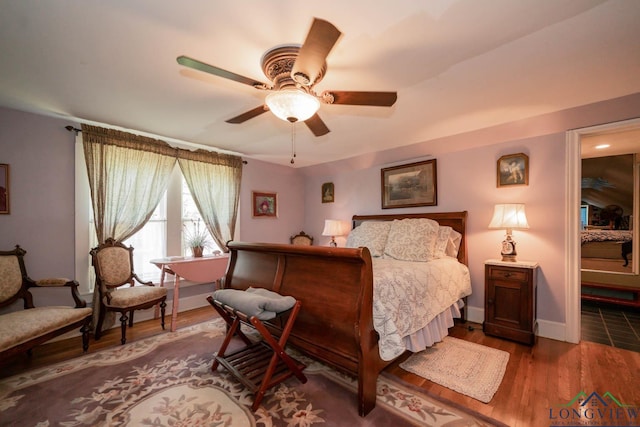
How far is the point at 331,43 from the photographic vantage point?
1.15m

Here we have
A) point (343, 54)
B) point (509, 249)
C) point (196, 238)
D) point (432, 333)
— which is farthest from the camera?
point (196, 238)

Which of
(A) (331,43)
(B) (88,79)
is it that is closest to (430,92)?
(A) (331,43)

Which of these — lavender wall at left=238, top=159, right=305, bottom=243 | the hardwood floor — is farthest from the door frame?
lavender wall at left=238, top=159, right=305, bottom=243

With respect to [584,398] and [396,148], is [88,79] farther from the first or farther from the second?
[584,398]

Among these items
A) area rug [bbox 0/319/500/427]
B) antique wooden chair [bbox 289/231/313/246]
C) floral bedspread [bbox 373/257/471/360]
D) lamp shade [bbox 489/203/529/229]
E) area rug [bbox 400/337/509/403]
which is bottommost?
area rug [bbox 0/319/500/427]

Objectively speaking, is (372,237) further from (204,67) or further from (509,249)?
(204,67)

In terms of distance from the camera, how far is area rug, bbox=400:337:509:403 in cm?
181

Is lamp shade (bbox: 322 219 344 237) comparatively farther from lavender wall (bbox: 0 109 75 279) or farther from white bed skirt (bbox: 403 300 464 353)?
lavender wall (bbox: 0 109 75 279)

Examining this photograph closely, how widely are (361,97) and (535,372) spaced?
2414mm

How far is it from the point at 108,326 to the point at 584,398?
4073 mm

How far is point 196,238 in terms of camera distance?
3.43 meters

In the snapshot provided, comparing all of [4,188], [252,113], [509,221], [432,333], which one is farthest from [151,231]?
[509,221]

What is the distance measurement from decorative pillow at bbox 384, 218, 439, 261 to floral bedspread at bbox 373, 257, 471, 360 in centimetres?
15

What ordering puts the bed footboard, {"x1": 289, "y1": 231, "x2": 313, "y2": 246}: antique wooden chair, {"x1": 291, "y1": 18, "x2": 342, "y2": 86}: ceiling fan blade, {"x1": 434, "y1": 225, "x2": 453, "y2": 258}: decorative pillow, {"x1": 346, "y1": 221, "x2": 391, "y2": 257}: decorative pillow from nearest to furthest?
{"x1": 291, "y1": 18, "x2": 342, "y2": 86}: ceiling fan blade
the bed footboard
{"x1": 434, "y1": 225, "x2": 453, "y2": 258}: decorative pillow
{"x1": 346, "y1": 221, "x2": 391, "y2": 257}: decorative pillow
{"x1": 289, "y1": 231, "x2": 313, "y2": 246}: antique wooden chair
